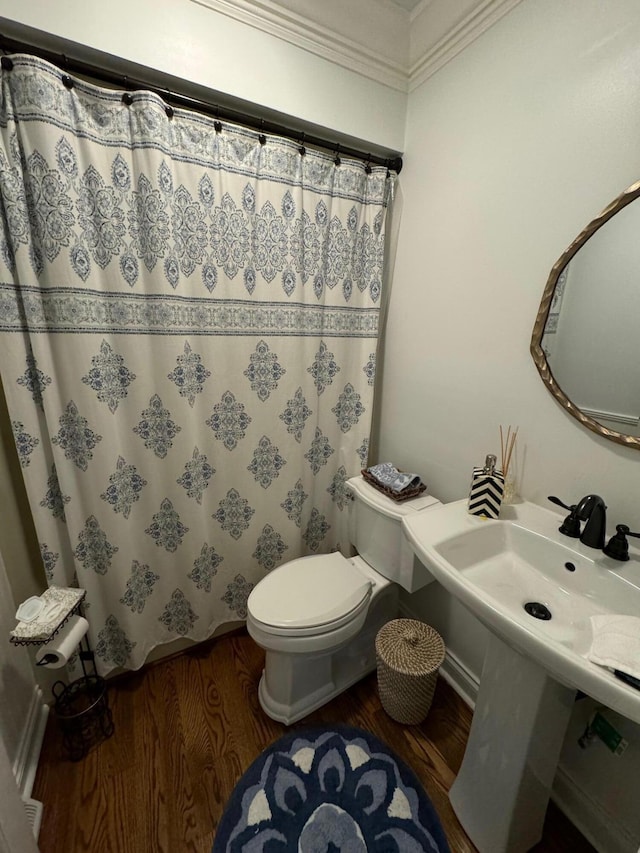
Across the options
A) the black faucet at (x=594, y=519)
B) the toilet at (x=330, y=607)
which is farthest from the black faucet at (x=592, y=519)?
the toilet at (x=330, y=607)

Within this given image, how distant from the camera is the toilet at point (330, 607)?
3.94 ft

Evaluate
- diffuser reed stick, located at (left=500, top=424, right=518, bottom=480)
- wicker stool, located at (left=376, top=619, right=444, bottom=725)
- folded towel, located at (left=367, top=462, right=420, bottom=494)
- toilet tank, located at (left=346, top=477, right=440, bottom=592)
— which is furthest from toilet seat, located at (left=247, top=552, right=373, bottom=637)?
diffuser reed stick, located at (left=500, top=424, right=518, bottom=480)

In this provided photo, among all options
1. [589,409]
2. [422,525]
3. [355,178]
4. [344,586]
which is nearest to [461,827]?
[344,586]

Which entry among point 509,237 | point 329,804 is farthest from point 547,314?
point 329,804

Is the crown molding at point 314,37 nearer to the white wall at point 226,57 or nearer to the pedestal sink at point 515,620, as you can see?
the white wall at point 226,57

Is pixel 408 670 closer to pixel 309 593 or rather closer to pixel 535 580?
pixel 309 593

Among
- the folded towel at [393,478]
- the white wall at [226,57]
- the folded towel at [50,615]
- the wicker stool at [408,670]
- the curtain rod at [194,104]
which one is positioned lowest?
the wicker stool at [408,670]

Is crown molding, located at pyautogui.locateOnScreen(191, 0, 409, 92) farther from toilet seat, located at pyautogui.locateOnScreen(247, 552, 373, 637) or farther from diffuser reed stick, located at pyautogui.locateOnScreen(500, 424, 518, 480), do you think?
toilet seat, located at pyautogui.locateOnScreen(247, 552, 373, 637)

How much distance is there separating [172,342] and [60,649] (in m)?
1.04

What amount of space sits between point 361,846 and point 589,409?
1403mm

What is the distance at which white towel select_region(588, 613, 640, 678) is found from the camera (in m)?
0.57

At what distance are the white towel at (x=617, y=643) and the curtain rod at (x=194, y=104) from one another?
1.70m

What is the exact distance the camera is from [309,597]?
50.9 inches

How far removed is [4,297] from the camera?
3.33 ft
